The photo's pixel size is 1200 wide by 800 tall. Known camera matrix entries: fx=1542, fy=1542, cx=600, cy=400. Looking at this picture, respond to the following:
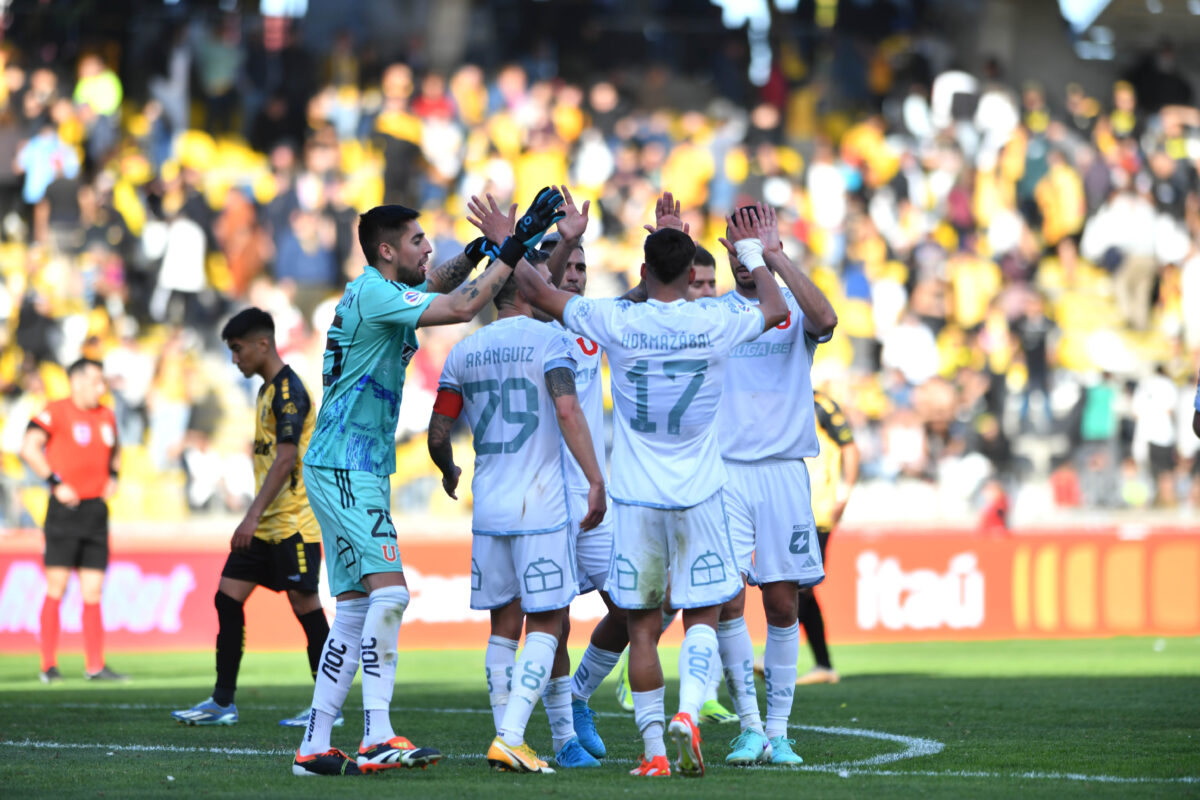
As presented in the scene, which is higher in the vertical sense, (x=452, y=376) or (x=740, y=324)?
(x=740, y=324)

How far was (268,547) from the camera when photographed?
31.4 feet

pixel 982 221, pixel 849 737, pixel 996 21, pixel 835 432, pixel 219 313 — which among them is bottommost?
pixel 849 737

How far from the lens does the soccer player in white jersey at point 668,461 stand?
23.1ft

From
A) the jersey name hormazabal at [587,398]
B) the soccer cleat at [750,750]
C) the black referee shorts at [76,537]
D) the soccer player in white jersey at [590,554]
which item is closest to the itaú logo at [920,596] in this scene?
the black referee shorts at [76,537]

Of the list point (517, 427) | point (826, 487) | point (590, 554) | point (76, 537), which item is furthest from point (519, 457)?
point (76, 537)

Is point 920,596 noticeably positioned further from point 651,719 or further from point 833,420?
point 651,719

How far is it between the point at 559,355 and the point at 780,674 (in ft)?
6.61

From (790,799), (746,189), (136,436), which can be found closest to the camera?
(790,799)

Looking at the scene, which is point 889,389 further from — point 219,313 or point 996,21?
point 996,21

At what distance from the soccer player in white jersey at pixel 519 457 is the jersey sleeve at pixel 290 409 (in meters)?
1.67

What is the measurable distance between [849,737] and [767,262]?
2801mm

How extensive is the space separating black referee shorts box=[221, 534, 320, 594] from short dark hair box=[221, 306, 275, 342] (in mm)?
1270

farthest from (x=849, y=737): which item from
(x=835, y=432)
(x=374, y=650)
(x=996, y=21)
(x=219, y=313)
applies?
(x=996, y=21)

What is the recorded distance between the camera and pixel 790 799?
20.3 ft
